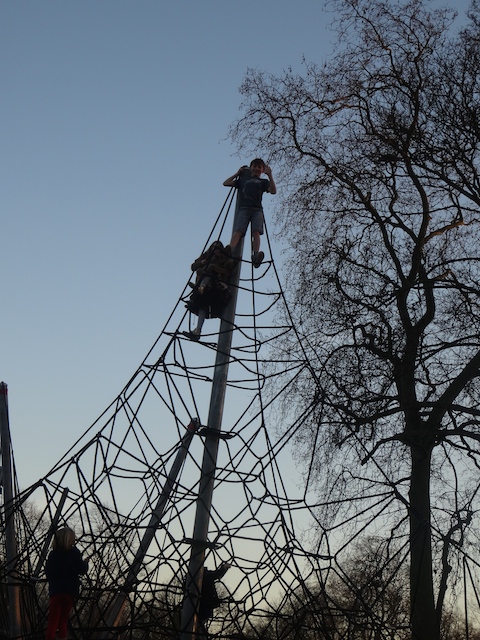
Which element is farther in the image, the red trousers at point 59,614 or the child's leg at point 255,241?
the child's leg at point 255,241

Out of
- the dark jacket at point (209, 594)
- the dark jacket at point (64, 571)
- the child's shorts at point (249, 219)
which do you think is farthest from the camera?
the child's shorts at point (249, 219)

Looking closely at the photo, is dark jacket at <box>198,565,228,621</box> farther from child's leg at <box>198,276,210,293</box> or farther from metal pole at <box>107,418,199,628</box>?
child's leg at <box>198,276,210,293</box>

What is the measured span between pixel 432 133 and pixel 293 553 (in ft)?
23.6

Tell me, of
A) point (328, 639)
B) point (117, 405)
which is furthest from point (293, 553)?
point (117, 405)

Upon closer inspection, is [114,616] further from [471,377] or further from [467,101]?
[467,101]

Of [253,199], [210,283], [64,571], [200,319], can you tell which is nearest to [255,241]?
[253,199]

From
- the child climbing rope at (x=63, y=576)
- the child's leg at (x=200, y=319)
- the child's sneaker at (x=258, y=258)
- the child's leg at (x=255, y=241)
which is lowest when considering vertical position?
the child climbing rope at (x=63, y=576)

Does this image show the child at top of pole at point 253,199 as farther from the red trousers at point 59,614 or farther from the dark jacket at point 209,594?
the red trousers at point 59,614

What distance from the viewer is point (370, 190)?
12.3 metres

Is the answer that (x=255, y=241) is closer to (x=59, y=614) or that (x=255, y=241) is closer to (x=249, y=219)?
(x=249, y=219)

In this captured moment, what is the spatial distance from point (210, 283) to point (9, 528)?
2.62 metres

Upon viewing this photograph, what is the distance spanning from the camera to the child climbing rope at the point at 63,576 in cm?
556

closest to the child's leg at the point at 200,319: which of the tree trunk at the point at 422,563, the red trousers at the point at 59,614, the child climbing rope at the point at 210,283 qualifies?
the child climbing rope at the point at 210,283

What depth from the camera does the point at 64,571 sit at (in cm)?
566
